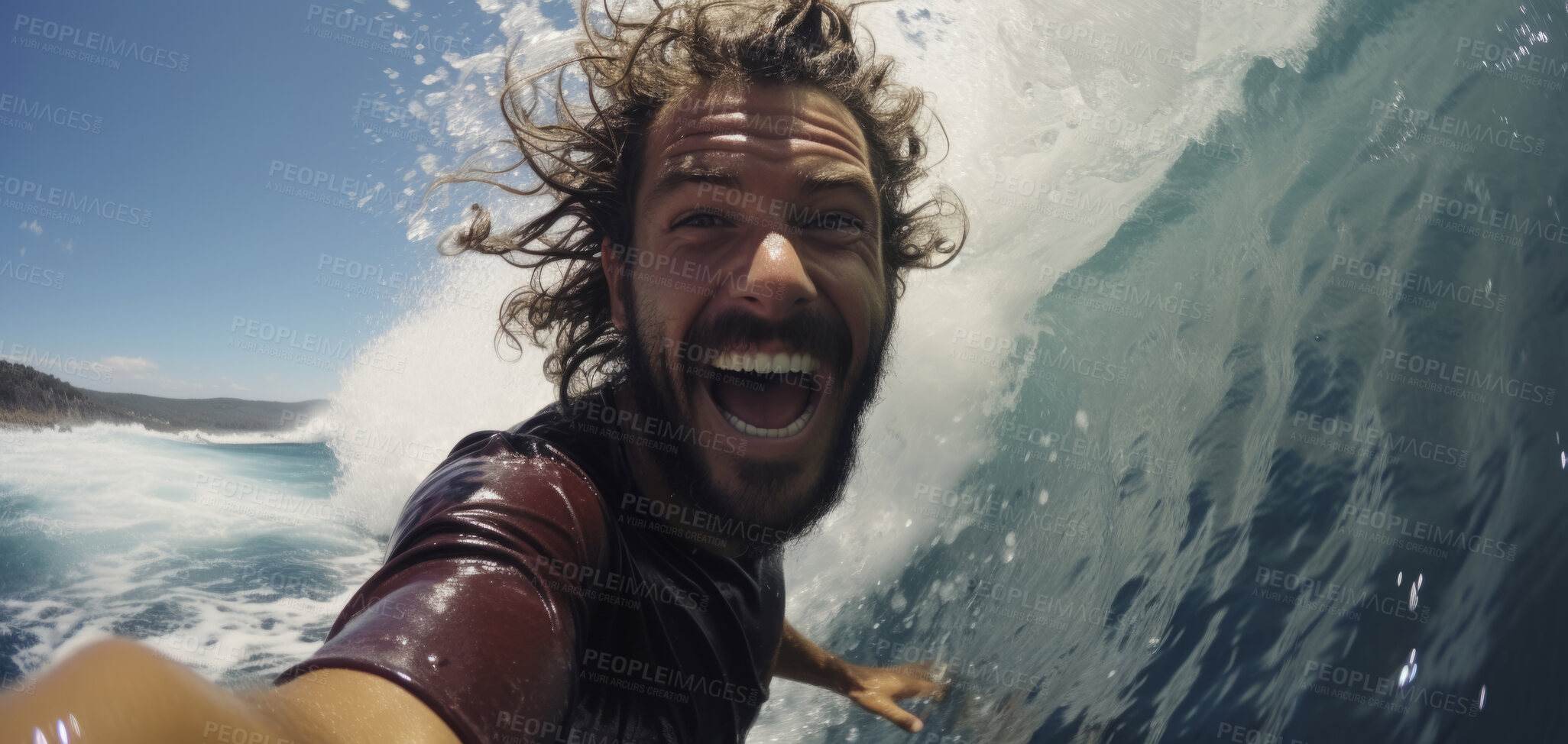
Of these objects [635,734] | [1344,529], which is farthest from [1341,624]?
[635,734]

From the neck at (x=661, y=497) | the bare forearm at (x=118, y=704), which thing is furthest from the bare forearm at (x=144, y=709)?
the neck at (x=661, y=497)

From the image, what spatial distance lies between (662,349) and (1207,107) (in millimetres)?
5610

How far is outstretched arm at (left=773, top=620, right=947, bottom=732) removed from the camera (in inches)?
116

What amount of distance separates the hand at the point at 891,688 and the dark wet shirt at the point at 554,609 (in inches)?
45.8

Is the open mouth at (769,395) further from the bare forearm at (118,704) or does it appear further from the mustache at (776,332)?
the bare forearm at (118,704)

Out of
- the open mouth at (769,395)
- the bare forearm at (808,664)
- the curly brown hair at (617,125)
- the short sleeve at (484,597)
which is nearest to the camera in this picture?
the short sleeve at (484,597)

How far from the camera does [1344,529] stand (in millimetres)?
3721

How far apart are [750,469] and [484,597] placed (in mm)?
778

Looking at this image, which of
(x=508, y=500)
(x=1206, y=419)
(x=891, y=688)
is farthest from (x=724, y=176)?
(x=1206, y=419)

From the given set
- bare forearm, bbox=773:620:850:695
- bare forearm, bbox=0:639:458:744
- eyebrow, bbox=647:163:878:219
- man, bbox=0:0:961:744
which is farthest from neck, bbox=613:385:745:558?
bare forearm, bbox=773:620:850:695

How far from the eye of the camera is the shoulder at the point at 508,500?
125 centimetres

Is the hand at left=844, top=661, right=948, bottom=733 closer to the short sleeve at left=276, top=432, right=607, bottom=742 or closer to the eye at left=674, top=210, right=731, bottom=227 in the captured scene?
the short sleeve at left=276, top=432, right=607, bottom=742

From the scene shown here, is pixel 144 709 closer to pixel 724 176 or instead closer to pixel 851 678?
pixel 724 176

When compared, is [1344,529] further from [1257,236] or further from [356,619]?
[356,619]
